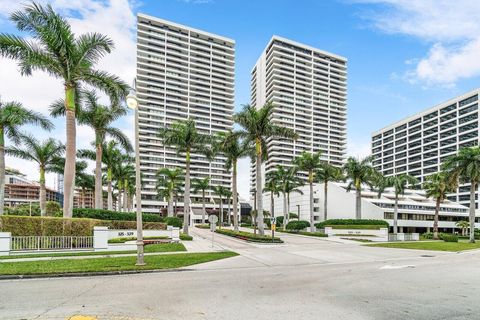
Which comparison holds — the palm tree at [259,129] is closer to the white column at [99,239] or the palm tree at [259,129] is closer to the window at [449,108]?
the white column at [99,239]

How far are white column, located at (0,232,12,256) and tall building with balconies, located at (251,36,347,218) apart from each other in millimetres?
116816

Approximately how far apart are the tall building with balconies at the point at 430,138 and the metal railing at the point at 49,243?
3893 inches

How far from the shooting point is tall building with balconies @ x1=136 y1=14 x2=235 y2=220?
388ft

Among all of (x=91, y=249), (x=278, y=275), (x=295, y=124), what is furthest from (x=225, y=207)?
(x=278, y=275)

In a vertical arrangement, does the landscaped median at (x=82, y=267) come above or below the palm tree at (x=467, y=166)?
below

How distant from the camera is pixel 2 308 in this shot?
7629mm

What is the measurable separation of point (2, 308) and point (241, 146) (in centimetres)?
3627

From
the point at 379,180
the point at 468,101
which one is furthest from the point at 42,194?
the point at 468,101

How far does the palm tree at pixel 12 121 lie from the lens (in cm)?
2784

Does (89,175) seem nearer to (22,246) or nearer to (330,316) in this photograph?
(22,246)

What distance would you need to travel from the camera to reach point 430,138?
113 metres

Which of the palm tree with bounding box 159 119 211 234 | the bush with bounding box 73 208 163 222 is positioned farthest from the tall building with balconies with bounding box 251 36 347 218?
the bush with bounding box 73 208 163 222

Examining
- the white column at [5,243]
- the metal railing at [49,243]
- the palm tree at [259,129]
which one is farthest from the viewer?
the palm tree at [259,129]

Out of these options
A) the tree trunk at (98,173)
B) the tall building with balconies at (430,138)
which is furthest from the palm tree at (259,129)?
the tall building with balconies at (430,138)
